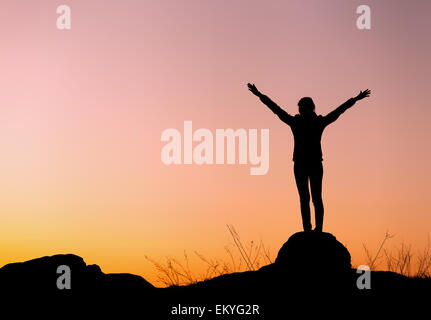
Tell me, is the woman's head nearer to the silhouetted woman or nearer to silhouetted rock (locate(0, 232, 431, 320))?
the silhouetted woman

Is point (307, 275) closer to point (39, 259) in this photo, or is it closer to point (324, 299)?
point (324, 299)

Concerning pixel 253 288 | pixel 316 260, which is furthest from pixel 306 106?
pixel 253 288

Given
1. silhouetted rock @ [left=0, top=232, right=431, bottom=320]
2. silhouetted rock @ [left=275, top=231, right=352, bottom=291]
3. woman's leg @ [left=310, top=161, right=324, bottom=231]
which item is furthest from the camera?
woman's leg @ [left=310, top=161, right=324, bottom=231]

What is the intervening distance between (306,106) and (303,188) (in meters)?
1.97

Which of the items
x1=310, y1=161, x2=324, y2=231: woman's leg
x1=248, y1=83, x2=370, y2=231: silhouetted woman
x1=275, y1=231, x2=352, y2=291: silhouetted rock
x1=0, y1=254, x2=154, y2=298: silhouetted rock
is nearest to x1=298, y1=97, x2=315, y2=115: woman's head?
x1=248, y1=83, x2=370, y2=231: silhouetted woman

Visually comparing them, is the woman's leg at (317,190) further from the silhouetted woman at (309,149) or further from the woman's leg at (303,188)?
the woman's leg at (303,188)

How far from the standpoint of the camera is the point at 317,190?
1327cm

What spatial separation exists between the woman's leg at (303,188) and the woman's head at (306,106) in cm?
128

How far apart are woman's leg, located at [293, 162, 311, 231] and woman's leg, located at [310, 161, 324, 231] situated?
144 mm

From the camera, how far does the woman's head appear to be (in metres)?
13.3

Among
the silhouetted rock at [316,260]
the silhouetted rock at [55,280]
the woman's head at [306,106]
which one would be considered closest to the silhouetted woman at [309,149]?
the woman's head at [306,106]

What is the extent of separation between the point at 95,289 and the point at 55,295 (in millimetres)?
1063
